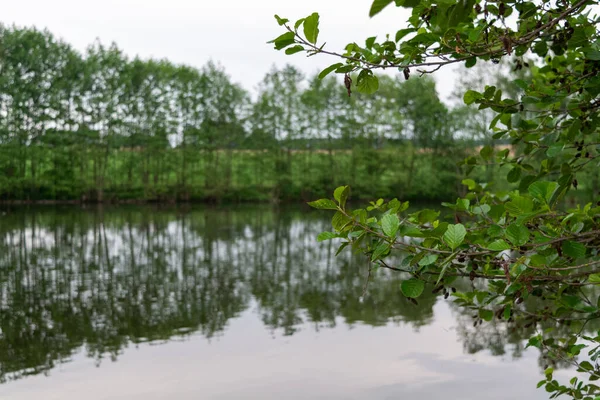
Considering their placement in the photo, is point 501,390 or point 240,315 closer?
point 501,390

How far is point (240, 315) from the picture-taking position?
10375 mm

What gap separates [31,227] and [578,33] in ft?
87.0

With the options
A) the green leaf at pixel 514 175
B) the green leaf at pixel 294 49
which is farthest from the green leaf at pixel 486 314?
the green leaf at pixel 294 49

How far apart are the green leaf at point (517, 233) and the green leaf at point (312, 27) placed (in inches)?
38.0

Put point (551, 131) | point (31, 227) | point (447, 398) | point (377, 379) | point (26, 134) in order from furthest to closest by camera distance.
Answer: point (26, 134), point (31, 227), point (377, 379), point (447, 398), point (551, 131)

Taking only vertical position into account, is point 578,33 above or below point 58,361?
above

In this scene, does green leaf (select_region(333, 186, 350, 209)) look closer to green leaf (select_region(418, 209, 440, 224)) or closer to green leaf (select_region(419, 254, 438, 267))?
green leaf (select_region(419, 254, 438, 267))

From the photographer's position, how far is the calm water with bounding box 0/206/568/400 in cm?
702

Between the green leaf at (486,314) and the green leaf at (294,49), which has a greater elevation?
the green leaf at (294,49)

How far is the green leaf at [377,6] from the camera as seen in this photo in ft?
4.15

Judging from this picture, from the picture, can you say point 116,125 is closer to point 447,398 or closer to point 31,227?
point 31,227

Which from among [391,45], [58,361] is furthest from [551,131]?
[58,361]

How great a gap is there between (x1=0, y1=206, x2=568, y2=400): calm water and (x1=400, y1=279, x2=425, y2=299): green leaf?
15.4 ft

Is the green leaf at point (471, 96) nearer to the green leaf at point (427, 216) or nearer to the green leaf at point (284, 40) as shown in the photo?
the green leaf at point (427, 216)
